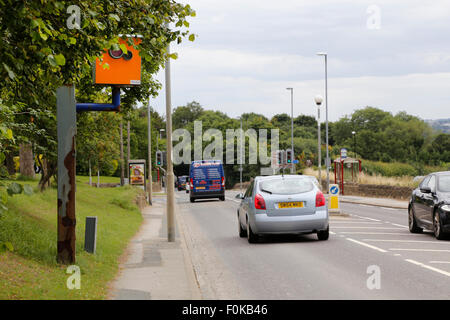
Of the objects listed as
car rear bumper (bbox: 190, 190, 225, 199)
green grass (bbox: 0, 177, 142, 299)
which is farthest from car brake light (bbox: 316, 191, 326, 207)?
car rear bumper (bbox: 190, 190, 225, 199)

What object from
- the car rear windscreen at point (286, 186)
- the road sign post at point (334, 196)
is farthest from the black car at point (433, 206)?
the road sign post at point (334, 196)

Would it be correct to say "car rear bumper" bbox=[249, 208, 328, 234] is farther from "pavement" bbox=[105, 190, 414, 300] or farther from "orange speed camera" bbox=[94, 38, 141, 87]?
"orange speed camera" bbox=[94, 38, 141, 87]

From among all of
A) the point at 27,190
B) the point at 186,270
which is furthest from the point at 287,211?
the point at 27,190

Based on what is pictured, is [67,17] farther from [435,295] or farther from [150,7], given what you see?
[435,295]

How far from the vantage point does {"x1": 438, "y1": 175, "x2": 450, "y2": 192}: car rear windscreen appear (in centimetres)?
1595

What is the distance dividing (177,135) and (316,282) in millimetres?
108041

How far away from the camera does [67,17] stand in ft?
25.2

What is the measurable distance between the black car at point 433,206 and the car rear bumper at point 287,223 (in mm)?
2561

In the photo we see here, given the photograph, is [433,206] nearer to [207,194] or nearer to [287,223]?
[287,223]

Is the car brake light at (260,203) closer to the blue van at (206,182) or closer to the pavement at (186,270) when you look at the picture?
the pavement at (186,270)

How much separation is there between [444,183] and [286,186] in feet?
12.5

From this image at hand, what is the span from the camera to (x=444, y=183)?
1619 centimetres

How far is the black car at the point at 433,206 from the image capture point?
15156mm
